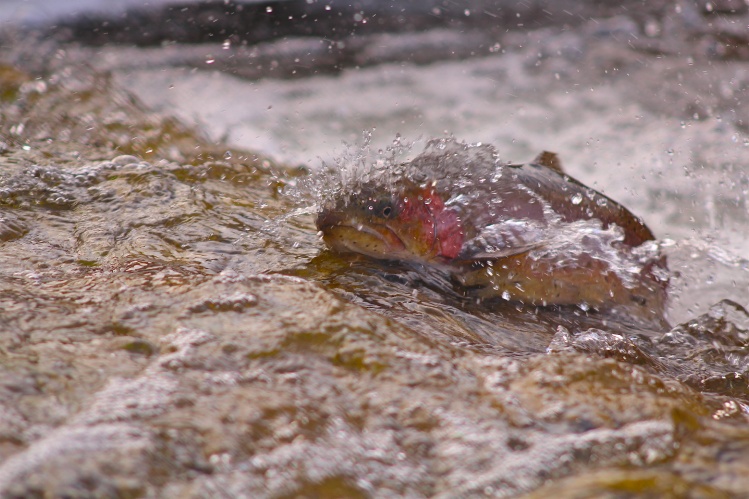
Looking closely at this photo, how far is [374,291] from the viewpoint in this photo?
2516 mm

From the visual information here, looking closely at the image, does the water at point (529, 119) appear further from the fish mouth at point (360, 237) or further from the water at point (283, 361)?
the fish mouth at point (360, 237)

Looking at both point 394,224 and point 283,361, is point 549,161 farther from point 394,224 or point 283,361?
point 283,361

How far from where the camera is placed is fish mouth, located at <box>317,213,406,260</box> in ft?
9.00

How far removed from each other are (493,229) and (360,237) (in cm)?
55

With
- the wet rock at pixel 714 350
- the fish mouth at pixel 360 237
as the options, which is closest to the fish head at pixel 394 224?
the fish mouth at pixel 360 237

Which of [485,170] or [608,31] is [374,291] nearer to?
[485,170]

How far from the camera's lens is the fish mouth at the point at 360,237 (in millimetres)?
2744

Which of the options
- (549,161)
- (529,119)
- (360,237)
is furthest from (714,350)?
(529,119)

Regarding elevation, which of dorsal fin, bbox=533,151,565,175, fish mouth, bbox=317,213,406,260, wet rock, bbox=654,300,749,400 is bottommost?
wet rock, bbox=654,300,749,400

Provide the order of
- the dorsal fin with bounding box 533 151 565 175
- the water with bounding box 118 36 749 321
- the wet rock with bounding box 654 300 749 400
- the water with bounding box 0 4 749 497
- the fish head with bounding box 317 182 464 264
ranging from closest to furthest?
the water with bounding box 0 4 749 497, the wet rock with bounding box 654 300 749 400, the fish head with bounding box 317 182 464 264, the dorsal fin with bounding box 533 151 565 175, the water with bounding box 118 36 749 321

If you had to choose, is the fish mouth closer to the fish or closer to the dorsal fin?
the fish

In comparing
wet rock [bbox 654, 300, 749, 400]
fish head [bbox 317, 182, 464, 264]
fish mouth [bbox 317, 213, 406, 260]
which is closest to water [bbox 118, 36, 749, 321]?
wet rock [bbox 654, 300, 749, 400]

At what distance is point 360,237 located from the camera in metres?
2.77

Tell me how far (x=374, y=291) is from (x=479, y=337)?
434 millimetres
